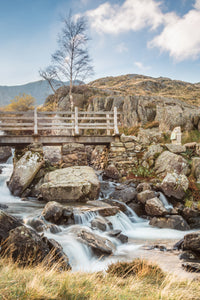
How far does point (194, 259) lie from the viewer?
213 inches

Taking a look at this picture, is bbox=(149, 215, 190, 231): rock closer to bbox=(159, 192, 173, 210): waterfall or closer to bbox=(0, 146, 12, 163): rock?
bbox=(159, 192, 173, 210): waterfall

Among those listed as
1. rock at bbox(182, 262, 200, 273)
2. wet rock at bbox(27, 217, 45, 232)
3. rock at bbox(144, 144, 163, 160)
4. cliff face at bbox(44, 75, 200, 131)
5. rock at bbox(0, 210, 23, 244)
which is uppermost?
cliff face at bbox(44, 75, 200, 131)

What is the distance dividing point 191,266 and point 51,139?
395 inches

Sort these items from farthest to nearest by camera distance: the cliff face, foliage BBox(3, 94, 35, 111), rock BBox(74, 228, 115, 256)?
foliage BBox(3, 94, 35, 111), the cliff face, rock BBox(74, 228, 115, 256)

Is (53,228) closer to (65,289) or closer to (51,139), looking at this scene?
(65,289)

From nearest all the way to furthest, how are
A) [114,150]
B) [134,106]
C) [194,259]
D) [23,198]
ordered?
1. [194,259]
2. [23,198]
3. [114,150]
4. [134,106]

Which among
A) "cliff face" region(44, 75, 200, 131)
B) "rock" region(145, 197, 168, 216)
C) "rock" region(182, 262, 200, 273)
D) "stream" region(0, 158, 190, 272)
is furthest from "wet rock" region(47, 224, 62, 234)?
"cliff face" region(44, 75, 200, 131)

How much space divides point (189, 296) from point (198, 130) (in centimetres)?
1711

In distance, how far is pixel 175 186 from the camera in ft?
32.5

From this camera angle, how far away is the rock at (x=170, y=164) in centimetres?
1161

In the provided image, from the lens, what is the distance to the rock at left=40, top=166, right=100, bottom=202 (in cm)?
949

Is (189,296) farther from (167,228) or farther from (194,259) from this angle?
(167,228)

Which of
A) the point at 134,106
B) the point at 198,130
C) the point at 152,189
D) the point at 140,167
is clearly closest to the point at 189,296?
the point at 152,189

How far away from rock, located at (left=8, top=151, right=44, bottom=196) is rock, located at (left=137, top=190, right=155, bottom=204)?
5.25 m
